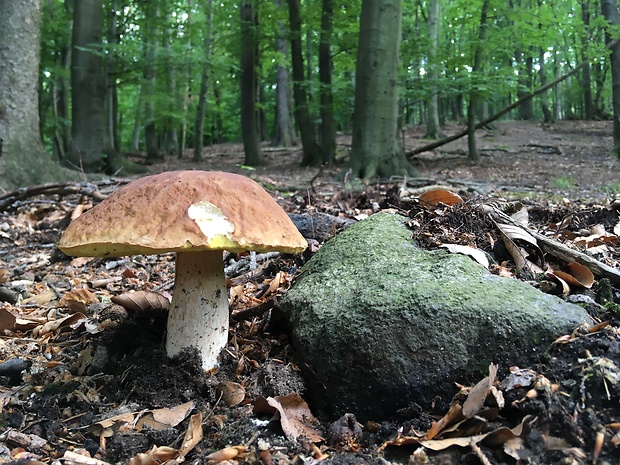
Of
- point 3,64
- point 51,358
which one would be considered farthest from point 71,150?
point 51,358

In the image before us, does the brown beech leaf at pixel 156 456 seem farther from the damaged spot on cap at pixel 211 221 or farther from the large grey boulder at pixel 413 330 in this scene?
the damaged spot on cap at pixel 211 221

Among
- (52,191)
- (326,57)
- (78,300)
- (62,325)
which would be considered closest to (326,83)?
(326,57)

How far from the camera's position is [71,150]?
10.3 meters

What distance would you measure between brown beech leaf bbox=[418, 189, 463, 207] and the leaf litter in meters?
0.02

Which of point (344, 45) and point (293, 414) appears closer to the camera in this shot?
point (293, 414)

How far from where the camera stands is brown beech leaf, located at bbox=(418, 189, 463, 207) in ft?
9.34

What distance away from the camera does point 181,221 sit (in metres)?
1.64

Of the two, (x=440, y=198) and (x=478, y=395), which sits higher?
(x=440, y=198)

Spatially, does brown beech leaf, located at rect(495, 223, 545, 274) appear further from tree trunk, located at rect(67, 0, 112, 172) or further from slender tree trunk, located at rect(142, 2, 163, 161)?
slender tree trunk, located at rect(142, 2, 163, 161)

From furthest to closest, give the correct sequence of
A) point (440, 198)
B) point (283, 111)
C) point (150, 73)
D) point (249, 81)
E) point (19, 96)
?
point (283, 111), point (249, 81), point (150, 73), point (19, 96), point (440, 198)

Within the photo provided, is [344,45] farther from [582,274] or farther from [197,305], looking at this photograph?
[197,305]

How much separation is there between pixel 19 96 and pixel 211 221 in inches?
237

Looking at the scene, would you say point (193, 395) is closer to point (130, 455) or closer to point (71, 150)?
point (130, 455)

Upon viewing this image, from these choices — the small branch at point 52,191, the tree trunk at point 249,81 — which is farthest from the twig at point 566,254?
the tree trunk at point 249,81
